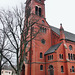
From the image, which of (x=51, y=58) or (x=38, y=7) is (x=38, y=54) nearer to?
(x=51, y=58)

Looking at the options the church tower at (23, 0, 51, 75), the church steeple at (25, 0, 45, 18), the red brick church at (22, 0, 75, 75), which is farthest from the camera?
the church steeple at (25, 0, 45, 18)

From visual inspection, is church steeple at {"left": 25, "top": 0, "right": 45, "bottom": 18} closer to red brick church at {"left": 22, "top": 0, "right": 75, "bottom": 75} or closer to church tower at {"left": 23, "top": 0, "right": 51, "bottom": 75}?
church tower at {"left": 23, "top": 0, "right": 51, "bottom": 75}

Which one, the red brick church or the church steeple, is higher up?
the church steeple

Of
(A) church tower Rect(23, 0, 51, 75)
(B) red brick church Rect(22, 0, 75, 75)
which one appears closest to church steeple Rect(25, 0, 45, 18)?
(A) church tower Rect(23, 0, 51, 75)

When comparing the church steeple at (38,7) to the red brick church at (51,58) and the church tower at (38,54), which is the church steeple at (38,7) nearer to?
the church tower at (38,54)

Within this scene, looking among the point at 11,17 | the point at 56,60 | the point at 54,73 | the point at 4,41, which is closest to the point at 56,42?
the point at 56,60

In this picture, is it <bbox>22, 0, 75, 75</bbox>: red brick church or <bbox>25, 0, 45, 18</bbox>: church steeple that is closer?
<bbox>22, 0, 75, 75</bbox>: red brick church

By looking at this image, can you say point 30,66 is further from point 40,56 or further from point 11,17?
point 11,17

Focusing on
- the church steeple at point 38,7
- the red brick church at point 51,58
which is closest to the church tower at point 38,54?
the red brick church at point 51,58

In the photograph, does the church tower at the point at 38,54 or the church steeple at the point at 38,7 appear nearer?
the church tower at the point at 38,54

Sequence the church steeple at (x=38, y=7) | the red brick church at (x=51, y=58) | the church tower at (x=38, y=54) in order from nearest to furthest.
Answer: the red brick church at (x=51, y=58)
the church tower at (x=38, y=54)
the church steeple at (x=38, y=7)

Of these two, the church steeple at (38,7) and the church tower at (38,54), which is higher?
the church steeple at (38,7)

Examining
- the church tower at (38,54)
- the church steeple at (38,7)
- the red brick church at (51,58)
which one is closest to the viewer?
the red brick church at (51,58)

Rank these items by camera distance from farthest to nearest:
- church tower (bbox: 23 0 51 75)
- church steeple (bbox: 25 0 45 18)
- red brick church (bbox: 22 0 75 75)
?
church steeple (bbox: 25 0 45 18)
church tower (bbox: 23 0 51 75)
red brick church (bbox: 22 0 75 75)
